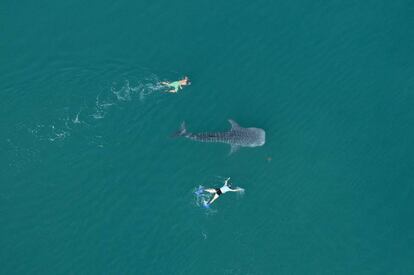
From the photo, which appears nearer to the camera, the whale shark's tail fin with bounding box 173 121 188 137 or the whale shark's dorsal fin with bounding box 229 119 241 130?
the whale shark's tail fin with bounding box 173 121 188 137

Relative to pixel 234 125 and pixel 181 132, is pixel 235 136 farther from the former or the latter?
pixel 181 132

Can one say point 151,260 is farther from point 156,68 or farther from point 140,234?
point 156,68

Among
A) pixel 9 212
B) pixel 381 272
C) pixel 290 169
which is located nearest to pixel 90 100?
pixel 9 212

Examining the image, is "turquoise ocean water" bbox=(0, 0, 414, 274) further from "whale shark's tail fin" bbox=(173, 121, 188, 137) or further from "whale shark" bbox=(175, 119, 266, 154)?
"whale shark" bbox=(175, 119, 266, 154)

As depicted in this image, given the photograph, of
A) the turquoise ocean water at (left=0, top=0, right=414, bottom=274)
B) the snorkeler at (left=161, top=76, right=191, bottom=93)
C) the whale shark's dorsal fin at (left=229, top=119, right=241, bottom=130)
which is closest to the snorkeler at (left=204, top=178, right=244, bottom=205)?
the turquoise ocean water at (left=0, top=0, right=414, bottom=274)

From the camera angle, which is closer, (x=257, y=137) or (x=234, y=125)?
(x=257, y=137)

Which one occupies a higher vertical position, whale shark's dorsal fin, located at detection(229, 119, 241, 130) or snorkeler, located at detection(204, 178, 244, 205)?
whale shark's dorsal fin, located at detection(229, 119, 241, 130)

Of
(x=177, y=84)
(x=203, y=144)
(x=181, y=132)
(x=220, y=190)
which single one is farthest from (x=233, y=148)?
(x=177, y=84)
